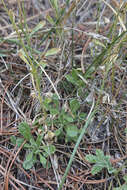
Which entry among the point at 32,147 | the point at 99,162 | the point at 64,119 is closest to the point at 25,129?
the point at 32,147

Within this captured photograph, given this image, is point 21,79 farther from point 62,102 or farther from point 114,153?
point 114,153

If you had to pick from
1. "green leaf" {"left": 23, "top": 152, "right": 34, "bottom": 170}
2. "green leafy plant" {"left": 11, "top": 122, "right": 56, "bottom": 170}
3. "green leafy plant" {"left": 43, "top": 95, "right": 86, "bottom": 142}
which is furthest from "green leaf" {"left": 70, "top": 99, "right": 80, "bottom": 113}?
"green leaf" {"left": 23, "top": 152, "right": 34, "bottom": 170}


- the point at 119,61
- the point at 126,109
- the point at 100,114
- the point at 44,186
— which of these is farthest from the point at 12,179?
the point at 119,61

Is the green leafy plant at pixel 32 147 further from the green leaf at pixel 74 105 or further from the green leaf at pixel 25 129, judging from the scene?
the green leaf at pixel 74 105

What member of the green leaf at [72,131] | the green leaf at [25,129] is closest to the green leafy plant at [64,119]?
the green leaf at [72,131]

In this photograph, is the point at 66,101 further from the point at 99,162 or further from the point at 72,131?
the point at 99,162

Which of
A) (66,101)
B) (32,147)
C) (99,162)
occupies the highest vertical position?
(66,101)
